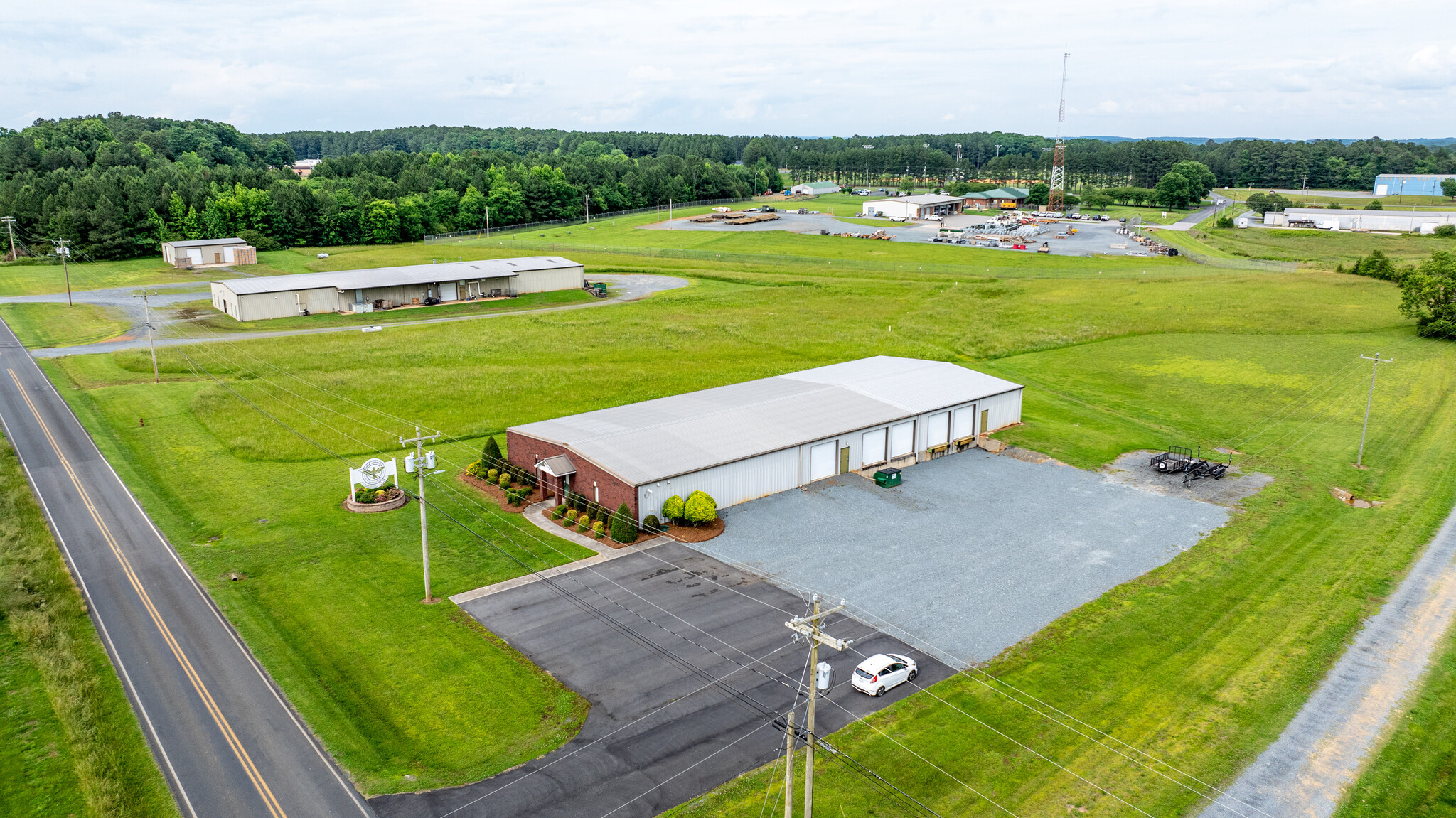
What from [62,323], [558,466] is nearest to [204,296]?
[62,323]

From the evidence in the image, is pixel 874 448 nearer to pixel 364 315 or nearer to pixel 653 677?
pixel 653 677

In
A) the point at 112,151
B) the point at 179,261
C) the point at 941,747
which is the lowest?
the point at 941,747

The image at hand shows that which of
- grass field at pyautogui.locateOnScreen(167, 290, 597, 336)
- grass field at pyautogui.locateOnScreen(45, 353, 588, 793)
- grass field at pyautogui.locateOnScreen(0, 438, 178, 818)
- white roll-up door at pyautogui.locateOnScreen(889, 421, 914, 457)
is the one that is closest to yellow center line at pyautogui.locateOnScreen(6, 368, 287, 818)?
grass field at pyautogui.locateOnScreen(0, 438, 178, 818)

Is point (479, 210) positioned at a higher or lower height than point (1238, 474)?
higher

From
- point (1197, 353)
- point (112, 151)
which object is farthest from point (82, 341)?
point (112, 151)

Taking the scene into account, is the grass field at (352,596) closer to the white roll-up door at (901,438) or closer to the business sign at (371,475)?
the business sign at (371,475)

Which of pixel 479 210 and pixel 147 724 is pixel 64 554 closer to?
pixel 147 724
